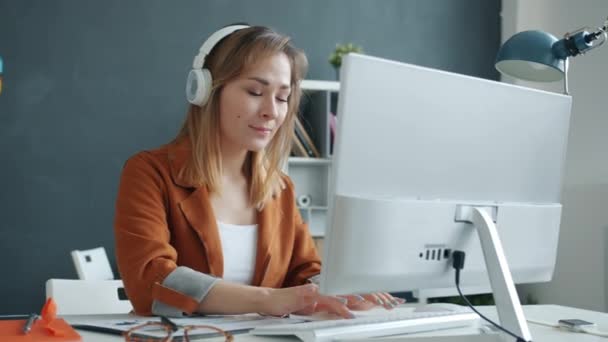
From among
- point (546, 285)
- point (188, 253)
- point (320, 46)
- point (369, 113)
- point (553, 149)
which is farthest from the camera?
point (320, 46)

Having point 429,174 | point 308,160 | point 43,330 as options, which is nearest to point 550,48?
point 429,174

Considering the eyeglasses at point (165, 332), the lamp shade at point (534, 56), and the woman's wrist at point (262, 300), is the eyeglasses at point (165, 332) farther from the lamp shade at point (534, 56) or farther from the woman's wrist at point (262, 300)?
the lamp shade at point (534, 56)

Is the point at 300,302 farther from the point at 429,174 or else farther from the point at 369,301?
the point at 429,174

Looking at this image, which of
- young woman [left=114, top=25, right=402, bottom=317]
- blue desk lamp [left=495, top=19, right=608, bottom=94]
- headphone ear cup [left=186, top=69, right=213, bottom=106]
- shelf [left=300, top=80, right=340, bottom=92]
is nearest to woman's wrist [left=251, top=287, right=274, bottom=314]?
young woman [left=114, top=25, right=402, bottom=317]

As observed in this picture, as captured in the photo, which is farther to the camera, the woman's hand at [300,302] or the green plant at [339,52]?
the green plant at [339,52]

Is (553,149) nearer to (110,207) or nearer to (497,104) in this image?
(497,104)

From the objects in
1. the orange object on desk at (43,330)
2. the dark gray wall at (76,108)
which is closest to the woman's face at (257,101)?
the orange object on desk at (43,330)

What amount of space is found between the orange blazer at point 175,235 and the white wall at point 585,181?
6.77 feet

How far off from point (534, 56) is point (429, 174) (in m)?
0.44

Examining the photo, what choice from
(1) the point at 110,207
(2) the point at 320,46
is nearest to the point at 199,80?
(1) the point at 110,207

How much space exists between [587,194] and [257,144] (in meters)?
2.32

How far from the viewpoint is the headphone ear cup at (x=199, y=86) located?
167 centimetres

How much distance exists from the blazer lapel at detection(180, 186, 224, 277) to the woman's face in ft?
0.56

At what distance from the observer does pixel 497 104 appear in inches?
46.3
